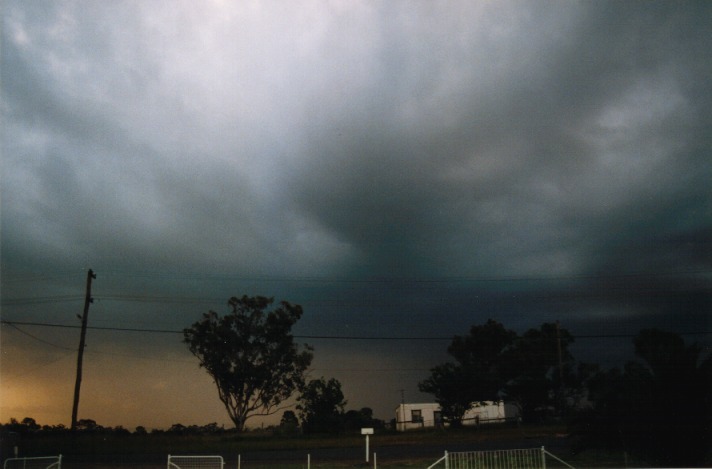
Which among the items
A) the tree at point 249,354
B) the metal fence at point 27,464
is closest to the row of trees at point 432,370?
the tree at point 249,354

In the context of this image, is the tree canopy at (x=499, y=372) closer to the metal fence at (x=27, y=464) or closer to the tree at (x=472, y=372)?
the tree at (x=472, y=372)

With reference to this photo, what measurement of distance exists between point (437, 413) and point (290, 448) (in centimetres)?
2868

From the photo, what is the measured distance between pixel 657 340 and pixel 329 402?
138ft

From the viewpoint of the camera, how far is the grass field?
70.6ft

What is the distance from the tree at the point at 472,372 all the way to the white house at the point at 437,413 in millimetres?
891

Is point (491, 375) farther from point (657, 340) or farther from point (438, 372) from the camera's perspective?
point (657, 340)

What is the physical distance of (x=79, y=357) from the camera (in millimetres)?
30812

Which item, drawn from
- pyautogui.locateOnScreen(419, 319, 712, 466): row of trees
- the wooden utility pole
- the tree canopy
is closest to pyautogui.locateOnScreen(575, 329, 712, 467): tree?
pyautogui.locateOnScreen(419, 319, 712, 466): row of trees

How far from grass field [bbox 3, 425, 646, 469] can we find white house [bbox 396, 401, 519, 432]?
622 inches

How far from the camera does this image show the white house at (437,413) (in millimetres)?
52562

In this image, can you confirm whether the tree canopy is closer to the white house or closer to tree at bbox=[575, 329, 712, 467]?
the white house

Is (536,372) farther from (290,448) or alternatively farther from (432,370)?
(290,448)

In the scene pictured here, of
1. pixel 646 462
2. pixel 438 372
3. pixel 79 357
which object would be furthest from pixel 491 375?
pixel 646 462

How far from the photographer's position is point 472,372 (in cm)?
5388
